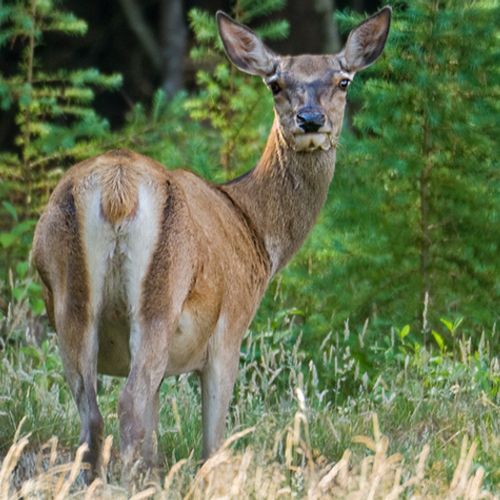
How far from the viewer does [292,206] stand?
521cm

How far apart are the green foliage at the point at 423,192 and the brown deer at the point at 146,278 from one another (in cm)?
124

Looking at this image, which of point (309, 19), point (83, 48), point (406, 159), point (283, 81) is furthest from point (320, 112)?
point (83, 48)

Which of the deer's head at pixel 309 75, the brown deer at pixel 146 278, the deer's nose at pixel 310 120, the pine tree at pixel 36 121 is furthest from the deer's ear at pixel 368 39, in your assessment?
the pine tree at pixel 36 121

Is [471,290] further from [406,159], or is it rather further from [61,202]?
[61,202]

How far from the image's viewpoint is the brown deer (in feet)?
11.9

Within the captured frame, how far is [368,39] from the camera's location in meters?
5.60

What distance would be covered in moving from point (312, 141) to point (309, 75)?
0.40 meters

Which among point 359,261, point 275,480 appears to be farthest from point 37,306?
point 275,480

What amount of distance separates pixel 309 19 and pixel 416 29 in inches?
274

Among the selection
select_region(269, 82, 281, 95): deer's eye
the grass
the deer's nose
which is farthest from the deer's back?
select_region(269, 82, 281, 95): deer's eye

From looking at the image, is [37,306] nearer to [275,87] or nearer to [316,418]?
[275,87]

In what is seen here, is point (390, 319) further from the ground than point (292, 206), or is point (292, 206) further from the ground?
point (292, 206)

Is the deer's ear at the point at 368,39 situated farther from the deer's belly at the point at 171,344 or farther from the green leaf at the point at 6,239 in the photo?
the green leaf at the point at 6,239

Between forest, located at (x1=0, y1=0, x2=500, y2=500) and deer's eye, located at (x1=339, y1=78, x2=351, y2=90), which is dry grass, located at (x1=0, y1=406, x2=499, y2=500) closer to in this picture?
forest, located at (x1=0, y1=0, x2=500, y2=500)
